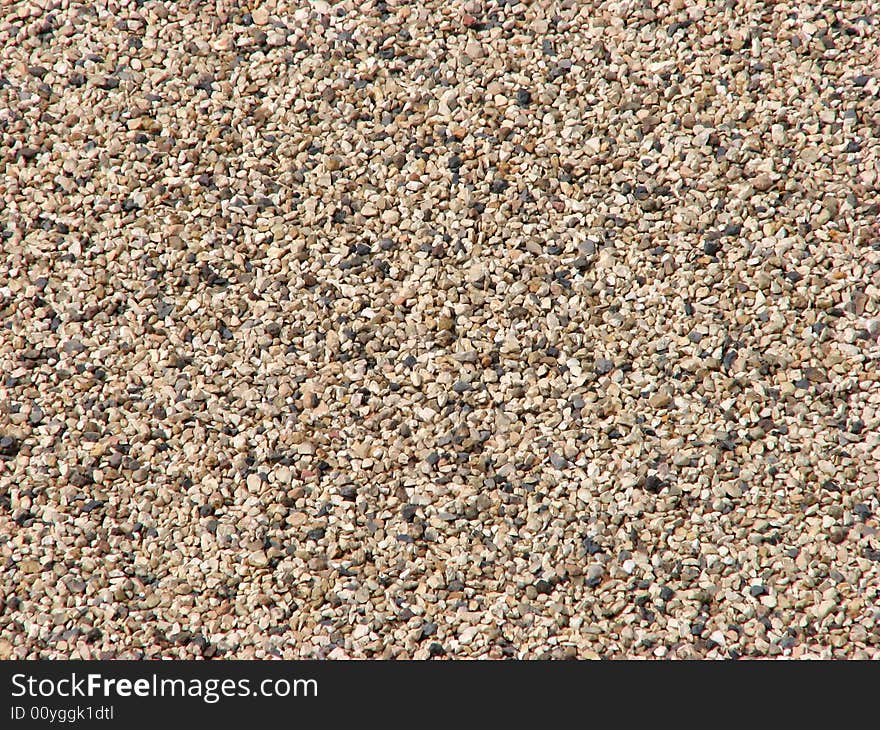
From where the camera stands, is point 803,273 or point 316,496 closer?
point 316,496

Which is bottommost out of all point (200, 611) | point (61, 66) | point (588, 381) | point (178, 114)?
point (200, 611)

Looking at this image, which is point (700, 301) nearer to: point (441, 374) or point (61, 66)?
point (441, 374)

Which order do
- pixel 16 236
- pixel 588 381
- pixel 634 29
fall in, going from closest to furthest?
pixel 588 381 → pixel 16 236 → pixel 634 29

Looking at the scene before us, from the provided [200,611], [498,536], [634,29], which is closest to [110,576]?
[200,611]

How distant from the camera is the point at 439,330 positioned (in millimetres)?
3654

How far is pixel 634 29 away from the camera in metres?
4.14

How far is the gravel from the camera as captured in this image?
328cm

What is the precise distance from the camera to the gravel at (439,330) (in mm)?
3279

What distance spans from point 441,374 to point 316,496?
26.0 inches

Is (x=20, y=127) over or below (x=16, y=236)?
over

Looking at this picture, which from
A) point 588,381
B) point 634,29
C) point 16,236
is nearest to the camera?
point 588,381

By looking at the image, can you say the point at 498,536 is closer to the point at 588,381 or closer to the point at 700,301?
the point at 588,381

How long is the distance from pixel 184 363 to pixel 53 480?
0.64 metres

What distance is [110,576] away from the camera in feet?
10.9
